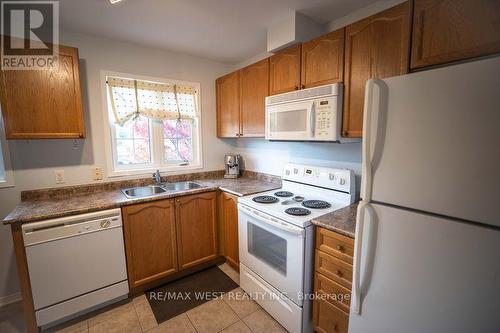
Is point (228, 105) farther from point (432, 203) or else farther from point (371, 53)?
point (432, 203)

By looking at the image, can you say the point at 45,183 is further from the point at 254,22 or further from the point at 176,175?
the point at 254,22

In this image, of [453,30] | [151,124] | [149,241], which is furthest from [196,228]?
[453,30]

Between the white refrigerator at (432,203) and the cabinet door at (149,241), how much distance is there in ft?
5.62

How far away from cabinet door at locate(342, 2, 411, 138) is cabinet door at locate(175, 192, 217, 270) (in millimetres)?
1560

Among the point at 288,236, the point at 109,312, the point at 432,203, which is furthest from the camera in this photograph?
the point at 109,312

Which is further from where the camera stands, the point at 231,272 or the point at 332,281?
the point at 231,272

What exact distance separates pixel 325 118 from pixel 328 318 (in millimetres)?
1385

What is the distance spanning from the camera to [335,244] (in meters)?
1.43

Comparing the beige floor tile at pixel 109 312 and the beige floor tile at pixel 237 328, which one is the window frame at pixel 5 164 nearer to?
the beige floor tile at pixel 109 312

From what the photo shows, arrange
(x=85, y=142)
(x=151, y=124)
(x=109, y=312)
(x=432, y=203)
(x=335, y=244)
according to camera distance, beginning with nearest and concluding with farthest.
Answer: (x=432, y=203)
(x=335, y=244)
(x=109, y=312)
(x=85, y=142)
(x=151, y=124)

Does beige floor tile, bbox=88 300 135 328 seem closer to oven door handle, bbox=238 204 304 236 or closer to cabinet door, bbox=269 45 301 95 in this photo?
oven door handle, bbox=238 204 304 236

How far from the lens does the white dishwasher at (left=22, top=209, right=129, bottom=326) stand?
1.64 m

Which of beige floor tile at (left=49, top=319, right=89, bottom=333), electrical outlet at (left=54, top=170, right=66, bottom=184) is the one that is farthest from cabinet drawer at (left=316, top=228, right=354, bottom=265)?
electrical outlet at (left=54, top=170, right=66, bottom=184)

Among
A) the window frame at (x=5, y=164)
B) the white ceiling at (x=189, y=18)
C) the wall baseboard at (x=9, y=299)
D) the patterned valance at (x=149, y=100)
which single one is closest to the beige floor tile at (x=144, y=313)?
the wall baseboard at (x=9, y=299)
